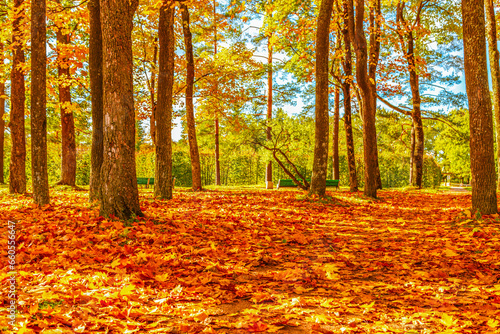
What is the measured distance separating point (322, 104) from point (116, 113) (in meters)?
5.79

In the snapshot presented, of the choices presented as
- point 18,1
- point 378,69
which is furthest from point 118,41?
point 378,69

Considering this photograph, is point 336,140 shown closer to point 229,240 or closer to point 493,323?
point 229,240

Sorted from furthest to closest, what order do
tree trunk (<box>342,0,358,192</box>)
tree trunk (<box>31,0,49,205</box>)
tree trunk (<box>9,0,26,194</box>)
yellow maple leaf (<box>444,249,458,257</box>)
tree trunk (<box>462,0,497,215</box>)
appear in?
tree trunk (<box>342,0,358,192</box>) < tree trunk (<box>9,0,26,194</box>) < tree trunk (<box>31,0,49,205</box>) < tree trunk (<box>462,0,497,215</box>) < yellow maple leaf (<box>444,249,458,257</box>)

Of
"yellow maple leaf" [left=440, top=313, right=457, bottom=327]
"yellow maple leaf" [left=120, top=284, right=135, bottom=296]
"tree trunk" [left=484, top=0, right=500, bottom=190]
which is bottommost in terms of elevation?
"yellow maple leaf" [left=440, top=313, right=457, bottom=327]

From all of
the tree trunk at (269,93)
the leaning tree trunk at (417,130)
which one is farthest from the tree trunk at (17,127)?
the leaning tree trunk at (417,130)

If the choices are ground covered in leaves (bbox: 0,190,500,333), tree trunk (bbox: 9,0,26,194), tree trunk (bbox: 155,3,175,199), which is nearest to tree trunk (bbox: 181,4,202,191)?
tree trunk (bbox: 155,3,175,199)

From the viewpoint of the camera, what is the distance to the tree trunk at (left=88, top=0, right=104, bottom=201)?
22.6 feet

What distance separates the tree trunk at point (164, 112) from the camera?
29.1ft

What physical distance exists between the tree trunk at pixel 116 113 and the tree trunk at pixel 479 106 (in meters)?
5.75

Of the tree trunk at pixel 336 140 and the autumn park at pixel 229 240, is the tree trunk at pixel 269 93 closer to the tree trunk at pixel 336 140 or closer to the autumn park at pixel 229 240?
the tree trunk at pixel 336 140

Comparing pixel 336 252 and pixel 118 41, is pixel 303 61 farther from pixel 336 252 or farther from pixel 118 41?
pixel 336 252

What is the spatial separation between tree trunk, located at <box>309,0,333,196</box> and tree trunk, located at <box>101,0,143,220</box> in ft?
17.7

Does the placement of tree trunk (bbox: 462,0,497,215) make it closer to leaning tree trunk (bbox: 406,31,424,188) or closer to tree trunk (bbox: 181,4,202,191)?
tree trunk (bbox: 181,4,202,191)

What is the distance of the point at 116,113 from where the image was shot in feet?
16.5
